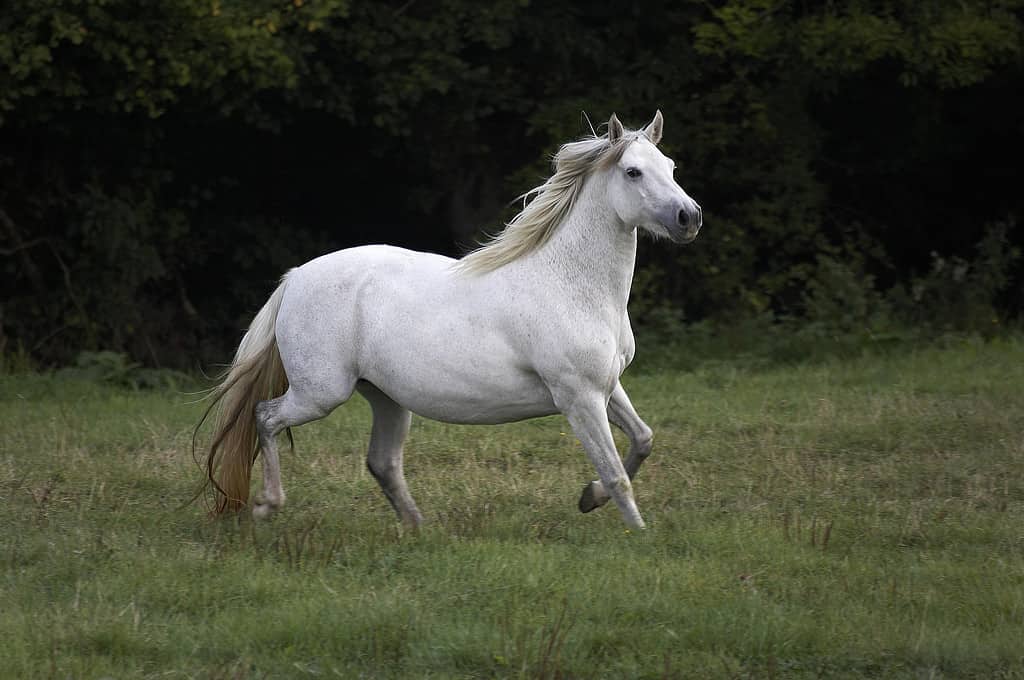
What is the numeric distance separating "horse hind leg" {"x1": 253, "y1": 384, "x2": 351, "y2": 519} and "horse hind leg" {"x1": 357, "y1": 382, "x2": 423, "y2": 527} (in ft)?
0.89

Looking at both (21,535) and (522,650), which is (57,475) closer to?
(21,535)

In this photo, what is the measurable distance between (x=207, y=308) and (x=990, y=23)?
9098 mm

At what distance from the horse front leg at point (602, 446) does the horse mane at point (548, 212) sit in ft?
2.64

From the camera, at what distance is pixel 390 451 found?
6410 mm

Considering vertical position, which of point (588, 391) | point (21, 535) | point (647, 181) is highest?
point (647, 181)

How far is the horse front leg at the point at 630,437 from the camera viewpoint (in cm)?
597

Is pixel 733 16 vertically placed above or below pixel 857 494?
above

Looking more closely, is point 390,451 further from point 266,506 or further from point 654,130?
point 654,130

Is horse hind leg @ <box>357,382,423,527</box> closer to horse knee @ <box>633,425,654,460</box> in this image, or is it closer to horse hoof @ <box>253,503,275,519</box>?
horse hoof @ <box>253,503,275,519</box>

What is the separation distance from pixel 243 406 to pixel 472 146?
29.0 feet

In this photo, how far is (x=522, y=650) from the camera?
14.1 ft

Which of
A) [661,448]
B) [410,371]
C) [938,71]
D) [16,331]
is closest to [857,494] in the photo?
[661,448]

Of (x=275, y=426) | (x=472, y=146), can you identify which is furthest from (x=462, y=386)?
(x=472, y=146)

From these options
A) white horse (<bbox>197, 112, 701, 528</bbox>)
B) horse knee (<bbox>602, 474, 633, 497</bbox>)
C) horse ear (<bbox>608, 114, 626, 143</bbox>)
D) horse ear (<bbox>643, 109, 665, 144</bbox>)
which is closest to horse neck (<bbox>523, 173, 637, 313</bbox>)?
white horse (<bbox>197, 112, 701, 528</bbox>)
